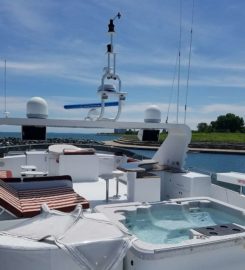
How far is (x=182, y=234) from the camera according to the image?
4176 millimetres

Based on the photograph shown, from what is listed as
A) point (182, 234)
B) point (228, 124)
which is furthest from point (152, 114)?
point (228, 124)

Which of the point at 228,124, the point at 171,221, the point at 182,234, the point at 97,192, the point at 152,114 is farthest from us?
the point at 228,124

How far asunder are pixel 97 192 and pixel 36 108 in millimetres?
2509

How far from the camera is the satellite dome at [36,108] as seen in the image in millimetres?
6324

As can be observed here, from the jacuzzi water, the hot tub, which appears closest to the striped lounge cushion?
the hot tub

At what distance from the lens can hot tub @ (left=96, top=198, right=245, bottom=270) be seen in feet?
10.1

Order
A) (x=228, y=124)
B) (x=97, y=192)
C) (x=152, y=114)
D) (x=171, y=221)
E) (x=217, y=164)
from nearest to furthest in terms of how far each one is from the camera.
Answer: (x=171, y=221) < (x=152, y=114) < (x=97, y=192) < (x=217, y=164) < (x=228, y=124)

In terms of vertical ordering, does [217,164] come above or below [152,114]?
below

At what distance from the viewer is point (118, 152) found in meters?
10.8

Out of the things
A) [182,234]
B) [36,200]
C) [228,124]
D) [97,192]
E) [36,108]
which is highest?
[228,124]

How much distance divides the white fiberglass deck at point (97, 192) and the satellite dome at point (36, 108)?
2.06 m

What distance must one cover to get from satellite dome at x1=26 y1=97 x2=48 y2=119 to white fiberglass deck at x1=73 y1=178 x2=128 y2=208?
6.77ft

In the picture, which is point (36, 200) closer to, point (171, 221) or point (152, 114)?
point (171, 221)

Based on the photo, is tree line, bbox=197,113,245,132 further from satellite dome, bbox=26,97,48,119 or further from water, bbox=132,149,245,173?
satellite dome, bbox=26,97,48,119
